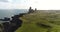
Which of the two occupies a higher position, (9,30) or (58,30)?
(58,30)

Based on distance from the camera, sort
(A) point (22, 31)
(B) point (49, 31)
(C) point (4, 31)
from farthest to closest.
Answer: (C) point (4, 31) < (A) point (22, 31) < (B) point (49, 31)

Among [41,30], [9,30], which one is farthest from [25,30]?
[9,30]

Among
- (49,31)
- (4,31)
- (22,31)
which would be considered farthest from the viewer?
(4,31)

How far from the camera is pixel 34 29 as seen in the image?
964 inches

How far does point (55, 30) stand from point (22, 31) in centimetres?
459

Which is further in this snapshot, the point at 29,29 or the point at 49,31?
the point at 29,29

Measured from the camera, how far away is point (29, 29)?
82.0 ft

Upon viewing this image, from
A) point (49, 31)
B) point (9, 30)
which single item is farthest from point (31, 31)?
point (9, 30)

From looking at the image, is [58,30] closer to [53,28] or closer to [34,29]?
[53,28]

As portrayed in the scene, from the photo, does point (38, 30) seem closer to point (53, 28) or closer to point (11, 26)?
point (53, 28)

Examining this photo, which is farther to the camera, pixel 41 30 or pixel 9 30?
pixel 9 30

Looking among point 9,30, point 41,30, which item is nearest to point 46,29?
point 41,30

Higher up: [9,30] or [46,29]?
[46,29]

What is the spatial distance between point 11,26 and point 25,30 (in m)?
10.0
